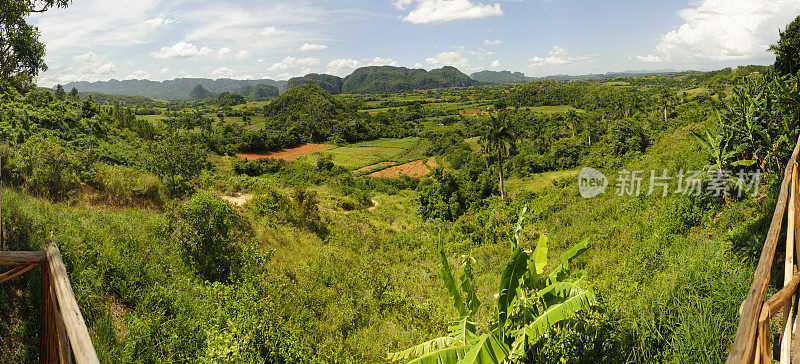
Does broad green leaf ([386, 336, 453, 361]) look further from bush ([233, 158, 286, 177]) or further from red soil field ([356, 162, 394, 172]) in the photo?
red soil field ([356, 162, 394, 172])

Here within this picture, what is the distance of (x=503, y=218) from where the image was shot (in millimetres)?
14477

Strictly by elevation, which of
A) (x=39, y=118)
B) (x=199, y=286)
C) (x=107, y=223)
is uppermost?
(x=39, y=118)

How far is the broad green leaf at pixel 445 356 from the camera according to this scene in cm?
366

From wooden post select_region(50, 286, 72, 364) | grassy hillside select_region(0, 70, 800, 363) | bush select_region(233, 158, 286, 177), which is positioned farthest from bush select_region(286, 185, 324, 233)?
bush select_region(233, 158, 286, 177)

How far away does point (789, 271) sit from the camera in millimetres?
1325

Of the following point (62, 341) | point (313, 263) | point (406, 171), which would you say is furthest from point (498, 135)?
point (62, 341)

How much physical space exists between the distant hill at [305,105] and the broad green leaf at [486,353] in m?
97.7

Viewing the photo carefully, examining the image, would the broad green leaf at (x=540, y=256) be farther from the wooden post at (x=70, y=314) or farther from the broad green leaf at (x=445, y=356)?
the wooden post at (x=70, y=314)

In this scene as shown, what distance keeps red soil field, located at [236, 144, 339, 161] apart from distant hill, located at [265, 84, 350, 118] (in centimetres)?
3011

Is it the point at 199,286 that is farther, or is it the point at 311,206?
the point at 311,206

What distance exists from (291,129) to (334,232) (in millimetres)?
63351

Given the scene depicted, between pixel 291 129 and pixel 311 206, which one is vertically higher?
pixel 291 129

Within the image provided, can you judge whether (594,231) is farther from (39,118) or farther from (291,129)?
(291,129)

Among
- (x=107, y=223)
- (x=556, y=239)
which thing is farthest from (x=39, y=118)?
(x=556, y=239)
